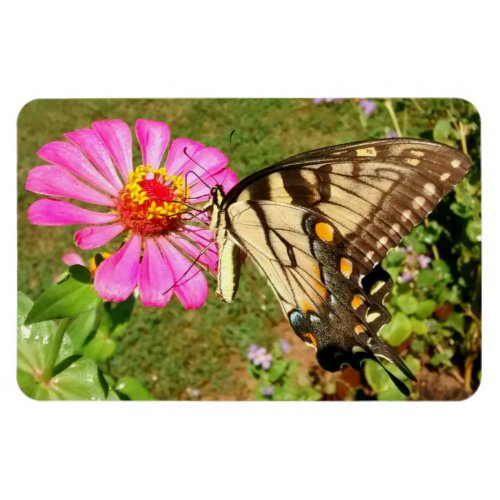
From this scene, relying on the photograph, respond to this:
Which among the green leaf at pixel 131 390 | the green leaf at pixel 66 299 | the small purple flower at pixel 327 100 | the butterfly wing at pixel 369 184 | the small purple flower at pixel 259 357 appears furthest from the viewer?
the small purple flower at pixel 259 357

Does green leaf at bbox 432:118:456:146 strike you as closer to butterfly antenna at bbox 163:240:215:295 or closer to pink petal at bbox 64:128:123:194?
butterfly antenna at bbox 163:240:215:295

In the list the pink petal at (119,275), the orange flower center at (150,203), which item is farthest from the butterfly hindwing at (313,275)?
the pink petal at (119,275)

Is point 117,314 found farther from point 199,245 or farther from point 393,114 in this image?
point 393,114


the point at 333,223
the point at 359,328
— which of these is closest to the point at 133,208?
the point at 333,223

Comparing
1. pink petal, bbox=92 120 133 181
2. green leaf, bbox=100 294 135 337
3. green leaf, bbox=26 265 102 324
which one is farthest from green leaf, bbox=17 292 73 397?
pink petal, bbox=92 120 133 181

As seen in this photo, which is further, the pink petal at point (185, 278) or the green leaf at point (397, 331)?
the green leaf at point (397, 331)

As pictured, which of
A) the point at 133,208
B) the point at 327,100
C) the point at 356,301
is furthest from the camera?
the point at 327,100

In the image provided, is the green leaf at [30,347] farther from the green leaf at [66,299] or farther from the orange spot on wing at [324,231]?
the orange spot on wing at [324,231]
